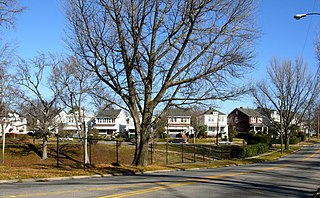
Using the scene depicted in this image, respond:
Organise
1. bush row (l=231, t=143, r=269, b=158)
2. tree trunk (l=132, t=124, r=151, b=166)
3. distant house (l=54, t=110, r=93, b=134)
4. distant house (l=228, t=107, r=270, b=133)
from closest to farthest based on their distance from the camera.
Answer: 1. tree trunk (l=132, t=124, r=151, b=166)
2. distant house (l=54, t=110, r=93, b=134)
3. bush row (l=231, t=143, r=269, b=158)
4. distant house (l=228, t=107, r=270, b=133)

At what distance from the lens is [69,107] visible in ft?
134

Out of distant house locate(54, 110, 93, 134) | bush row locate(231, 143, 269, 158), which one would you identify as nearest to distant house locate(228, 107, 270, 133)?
bush row locate(231, 143, 269, 158)

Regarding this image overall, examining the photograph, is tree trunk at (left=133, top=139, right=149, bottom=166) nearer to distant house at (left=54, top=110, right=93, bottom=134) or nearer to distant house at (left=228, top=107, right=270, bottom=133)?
distant house at (left=54, top=110, right=93, bottom=134)

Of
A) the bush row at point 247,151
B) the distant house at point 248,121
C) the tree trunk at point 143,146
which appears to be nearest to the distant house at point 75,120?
the tree trunk at point 143,146

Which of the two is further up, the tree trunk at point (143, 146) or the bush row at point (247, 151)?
the tree trunk at point (143, 146)

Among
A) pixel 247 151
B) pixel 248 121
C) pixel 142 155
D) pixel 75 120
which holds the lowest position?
pixel 247 151

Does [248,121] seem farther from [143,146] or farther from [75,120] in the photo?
[143,146]

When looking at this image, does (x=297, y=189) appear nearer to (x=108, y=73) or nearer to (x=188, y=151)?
(x=108, y=73)

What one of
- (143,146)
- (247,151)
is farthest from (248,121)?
(143,146)

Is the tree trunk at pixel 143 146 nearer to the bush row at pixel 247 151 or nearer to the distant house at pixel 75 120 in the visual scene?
the distant house at pixel 75 120

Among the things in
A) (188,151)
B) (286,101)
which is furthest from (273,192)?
(286,101)

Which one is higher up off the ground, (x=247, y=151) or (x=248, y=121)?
(x=248, y=121)

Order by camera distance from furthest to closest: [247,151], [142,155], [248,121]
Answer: [248,121] → [247,151] → [142,155]

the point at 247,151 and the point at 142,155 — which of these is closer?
the point at 142,155
